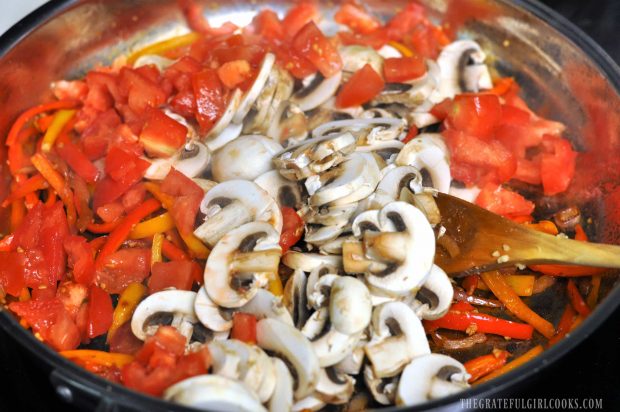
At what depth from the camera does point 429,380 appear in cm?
247

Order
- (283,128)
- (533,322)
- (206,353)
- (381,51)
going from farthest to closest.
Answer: (381,51)
(283,128)
(533,322)
(206,353)

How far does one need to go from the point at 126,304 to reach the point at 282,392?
2.93 feet

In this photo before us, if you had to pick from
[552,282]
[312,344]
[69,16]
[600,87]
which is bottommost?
[552,282]

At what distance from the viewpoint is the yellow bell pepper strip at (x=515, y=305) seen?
291 cm

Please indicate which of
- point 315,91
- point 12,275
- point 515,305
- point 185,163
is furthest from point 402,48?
point 12,275

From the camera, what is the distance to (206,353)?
2.35m

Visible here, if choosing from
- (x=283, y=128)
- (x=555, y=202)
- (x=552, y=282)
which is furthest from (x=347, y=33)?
(x=552, y=282)

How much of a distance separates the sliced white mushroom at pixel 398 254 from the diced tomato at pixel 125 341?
0.93 meters

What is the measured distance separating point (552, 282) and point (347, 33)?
1.92 m

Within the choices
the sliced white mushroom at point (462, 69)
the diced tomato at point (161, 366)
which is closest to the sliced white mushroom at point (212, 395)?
the diced tomato at point (161, 366)

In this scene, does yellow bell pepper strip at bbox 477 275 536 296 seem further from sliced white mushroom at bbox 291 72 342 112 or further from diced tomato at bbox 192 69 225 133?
diced tomato at bbox 192 69 225 133

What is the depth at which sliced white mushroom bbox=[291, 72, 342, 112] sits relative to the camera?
362 centimetres

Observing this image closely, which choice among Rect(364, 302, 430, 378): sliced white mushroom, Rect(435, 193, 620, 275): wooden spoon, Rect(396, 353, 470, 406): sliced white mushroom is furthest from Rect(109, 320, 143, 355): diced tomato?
Rect(435, 193, 620, 275): wooden spoon

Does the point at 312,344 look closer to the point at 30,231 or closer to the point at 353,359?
the point at 353,359
